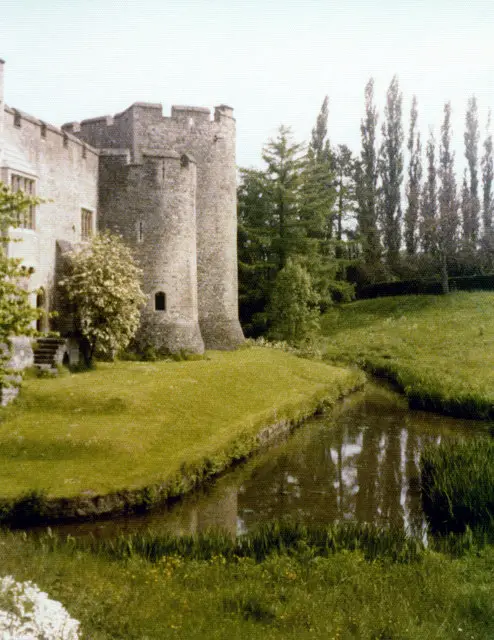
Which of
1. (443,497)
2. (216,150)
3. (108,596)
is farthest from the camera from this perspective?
(216,150)

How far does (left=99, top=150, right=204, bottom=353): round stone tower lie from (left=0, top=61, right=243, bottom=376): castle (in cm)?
4

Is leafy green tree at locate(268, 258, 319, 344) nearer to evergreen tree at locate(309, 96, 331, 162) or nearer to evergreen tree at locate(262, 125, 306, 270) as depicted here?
evergreen tree at locate(262, 125, 306, 270)

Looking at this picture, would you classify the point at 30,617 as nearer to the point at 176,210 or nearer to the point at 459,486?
the point at 459,486

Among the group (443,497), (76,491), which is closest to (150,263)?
(76,491)

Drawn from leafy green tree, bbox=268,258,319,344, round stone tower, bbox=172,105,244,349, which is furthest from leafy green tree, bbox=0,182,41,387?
leafy green tree, bbox=268,258,319,344

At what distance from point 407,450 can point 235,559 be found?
9.12 m

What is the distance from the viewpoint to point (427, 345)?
3269cm

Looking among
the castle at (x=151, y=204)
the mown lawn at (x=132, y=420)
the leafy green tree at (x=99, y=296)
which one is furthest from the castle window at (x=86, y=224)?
the mown lawn at (x=132, y=420)

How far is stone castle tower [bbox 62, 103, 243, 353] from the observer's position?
2603 cm

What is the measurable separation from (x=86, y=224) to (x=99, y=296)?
444cm

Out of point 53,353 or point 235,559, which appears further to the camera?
point 53,353

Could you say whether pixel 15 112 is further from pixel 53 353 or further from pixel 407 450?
pixel 407 450

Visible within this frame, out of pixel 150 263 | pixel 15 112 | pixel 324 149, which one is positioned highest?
pixel 324 149

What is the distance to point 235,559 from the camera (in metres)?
9.02
